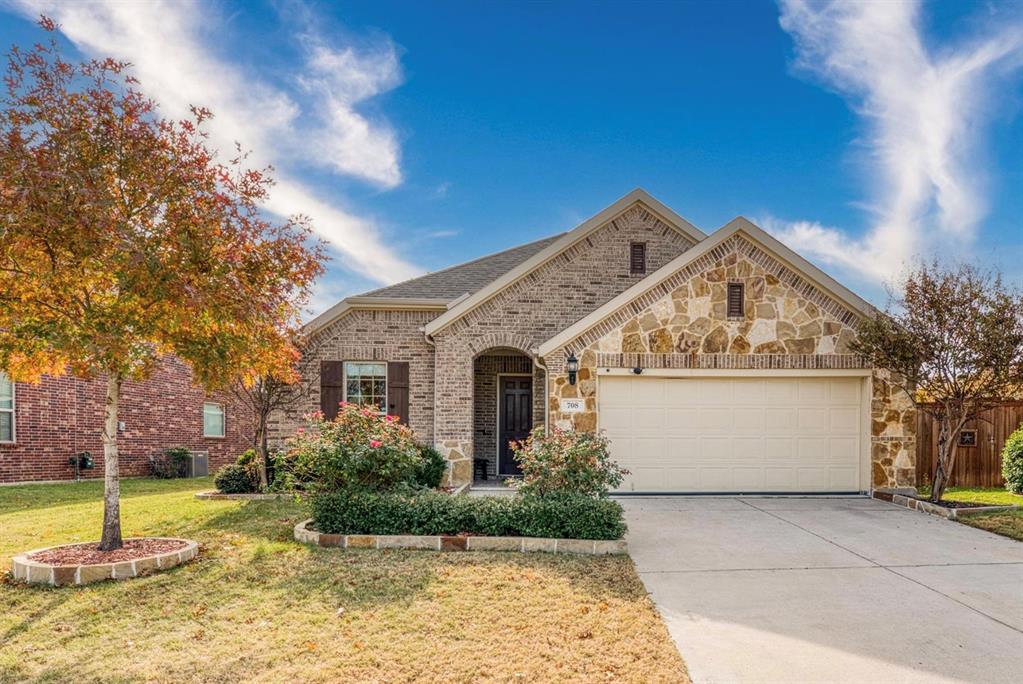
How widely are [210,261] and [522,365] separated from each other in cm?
881

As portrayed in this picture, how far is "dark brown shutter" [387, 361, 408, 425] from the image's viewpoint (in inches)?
518

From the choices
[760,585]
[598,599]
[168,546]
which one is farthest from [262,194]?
[760,585]

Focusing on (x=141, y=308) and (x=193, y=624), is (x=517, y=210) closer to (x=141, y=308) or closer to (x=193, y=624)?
(x=141, y=308)

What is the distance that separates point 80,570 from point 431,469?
249 inches

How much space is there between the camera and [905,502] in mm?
10312

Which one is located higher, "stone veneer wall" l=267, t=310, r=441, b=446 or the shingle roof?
the shingle roof

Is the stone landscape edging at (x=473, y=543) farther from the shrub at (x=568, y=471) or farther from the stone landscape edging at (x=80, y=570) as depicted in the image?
the stone landscape edging at (x=80, y=570)

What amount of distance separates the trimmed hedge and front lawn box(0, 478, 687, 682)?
44cm

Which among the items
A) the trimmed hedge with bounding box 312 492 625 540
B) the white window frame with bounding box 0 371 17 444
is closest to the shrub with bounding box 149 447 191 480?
the white window frame with bounding box 0 371 17 444

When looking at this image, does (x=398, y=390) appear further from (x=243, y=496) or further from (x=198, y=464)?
(x=198, y=464)

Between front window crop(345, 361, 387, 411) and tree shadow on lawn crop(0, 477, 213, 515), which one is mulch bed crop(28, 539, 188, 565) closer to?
tree shadow on lawn crop(0, 477, 213, 515)

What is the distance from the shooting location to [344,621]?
16.2 feet

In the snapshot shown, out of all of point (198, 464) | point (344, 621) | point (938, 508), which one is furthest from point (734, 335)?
point (198, 464)

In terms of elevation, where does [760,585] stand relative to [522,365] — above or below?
below
